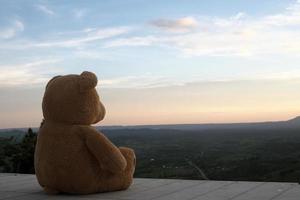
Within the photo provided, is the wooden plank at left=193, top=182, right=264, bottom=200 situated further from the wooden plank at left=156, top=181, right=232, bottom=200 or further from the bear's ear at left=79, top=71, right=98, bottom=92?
the bear's ear at left=79, top=71, right=98, bottom=92

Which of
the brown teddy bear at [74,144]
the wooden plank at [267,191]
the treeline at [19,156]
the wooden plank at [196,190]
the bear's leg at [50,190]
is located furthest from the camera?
the treeline at [19,156]

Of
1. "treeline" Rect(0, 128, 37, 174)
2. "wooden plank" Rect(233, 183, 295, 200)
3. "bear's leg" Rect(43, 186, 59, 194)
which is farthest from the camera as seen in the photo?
"treeline" Rect(0, 128, 37, 174)

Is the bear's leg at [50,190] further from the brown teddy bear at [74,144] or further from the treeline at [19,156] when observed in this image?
the treeline at [19,156]

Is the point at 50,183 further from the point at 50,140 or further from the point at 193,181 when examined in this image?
the point at 193,181

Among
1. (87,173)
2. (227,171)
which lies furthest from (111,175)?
(227,171)

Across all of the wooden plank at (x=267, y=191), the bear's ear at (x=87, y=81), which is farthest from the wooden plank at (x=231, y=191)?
the bear's ear at (x=87, y=81)

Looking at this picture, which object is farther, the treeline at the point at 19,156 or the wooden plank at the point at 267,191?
the treeline at the point at 19,156

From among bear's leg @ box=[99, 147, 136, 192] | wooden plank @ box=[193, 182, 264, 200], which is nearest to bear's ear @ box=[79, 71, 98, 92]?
bear's leg @ box=[99, 147, 136, 192]
